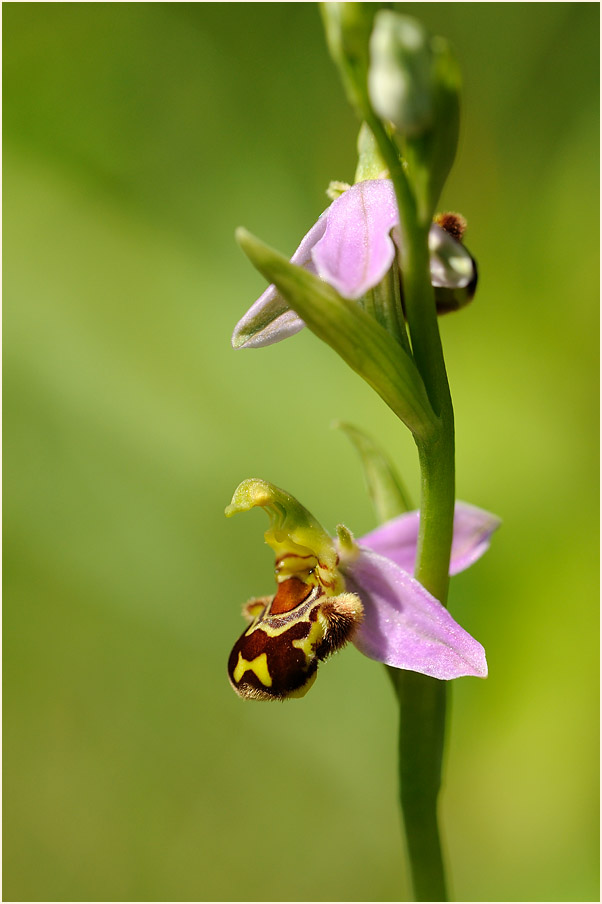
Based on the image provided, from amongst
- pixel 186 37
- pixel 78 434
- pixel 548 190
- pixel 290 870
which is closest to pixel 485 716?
pixel 290 870

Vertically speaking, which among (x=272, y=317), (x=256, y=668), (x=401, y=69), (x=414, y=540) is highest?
(x=401, y=69)

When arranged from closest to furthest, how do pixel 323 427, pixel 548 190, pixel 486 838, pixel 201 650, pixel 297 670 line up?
pixel 297 670 → pixel 486 838 → pixel 201 650 → pixel 323 427 → pixel 548 190

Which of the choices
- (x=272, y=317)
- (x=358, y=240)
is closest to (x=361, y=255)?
(x=358, y=240)

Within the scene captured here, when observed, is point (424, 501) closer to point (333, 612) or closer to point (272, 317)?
point (333, 612)

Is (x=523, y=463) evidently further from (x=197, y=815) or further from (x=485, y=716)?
(x=197, y=815)

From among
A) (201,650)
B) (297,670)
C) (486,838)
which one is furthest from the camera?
(201,650)

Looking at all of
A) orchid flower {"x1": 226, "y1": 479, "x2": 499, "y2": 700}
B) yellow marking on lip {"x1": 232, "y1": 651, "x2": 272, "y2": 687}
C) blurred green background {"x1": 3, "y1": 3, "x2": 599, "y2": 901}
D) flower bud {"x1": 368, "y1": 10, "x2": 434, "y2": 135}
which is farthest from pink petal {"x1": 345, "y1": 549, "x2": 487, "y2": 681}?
blurred green background {"x1": 3, "y1": 3, "x2": 599, "y2": 901}

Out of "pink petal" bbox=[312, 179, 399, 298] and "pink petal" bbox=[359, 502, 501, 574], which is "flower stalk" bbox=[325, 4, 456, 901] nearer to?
"pink petal" bbox=[312, 179, 399, 298]
